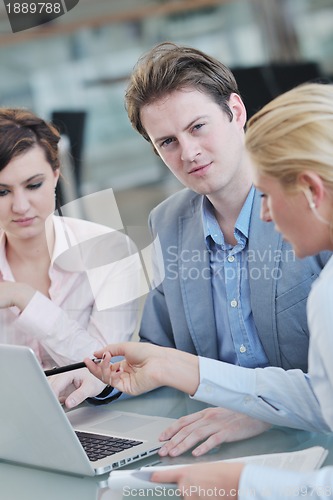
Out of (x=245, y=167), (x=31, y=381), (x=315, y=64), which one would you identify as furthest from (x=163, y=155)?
(x=315, y=64)

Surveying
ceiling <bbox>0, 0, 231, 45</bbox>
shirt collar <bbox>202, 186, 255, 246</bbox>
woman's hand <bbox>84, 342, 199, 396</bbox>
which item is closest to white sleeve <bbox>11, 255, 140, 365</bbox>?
shirt collar <bbox>202, 186, 255, 246</bbox>

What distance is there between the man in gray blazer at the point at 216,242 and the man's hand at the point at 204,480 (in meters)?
0.64

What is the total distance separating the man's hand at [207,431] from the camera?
1.38m

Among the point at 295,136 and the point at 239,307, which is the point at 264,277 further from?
the point at 295,136

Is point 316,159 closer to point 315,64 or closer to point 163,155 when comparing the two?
point 163,155

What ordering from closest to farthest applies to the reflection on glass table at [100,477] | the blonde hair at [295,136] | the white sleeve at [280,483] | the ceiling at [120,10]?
the white sleeve at [280,483]
the blonde hair at [295,136]
the reflection on glass table at [100,477]
the ceiling at [120,10]

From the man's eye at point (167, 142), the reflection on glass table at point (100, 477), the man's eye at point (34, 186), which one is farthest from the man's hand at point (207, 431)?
the man's eye at point (34, 186)

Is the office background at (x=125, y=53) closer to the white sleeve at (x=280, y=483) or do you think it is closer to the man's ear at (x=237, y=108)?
the man's ear at (x=237, y=108)

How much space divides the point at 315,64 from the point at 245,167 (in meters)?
5.02

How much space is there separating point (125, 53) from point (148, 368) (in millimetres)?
5911

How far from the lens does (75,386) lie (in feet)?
5.82

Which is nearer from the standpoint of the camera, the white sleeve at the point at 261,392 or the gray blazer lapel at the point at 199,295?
the white sleeve at the point at 261,392

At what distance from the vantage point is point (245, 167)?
1.79 metres

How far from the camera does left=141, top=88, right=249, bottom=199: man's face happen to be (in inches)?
68.3
